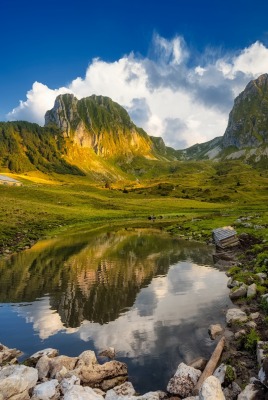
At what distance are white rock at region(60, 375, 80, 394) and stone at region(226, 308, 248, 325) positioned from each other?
1154 cm

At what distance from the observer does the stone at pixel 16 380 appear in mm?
13227

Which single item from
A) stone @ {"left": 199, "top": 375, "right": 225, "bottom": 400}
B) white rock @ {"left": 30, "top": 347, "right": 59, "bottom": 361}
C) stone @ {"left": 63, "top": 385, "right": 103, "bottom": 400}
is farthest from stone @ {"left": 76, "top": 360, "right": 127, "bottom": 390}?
stone @ {"left": 199, "top": 375, "right": 225, "bottom": 400}

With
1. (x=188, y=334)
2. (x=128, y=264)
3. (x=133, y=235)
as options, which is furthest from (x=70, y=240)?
(x=188, y=334)

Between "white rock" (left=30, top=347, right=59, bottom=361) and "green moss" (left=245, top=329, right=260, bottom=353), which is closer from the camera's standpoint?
"green moss" (left=245, top=329, right=260, bottom=353)

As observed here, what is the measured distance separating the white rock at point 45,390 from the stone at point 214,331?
10297mm

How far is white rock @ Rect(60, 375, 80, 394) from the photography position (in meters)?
14.1

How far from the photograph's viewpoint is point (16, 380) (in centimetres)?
1369

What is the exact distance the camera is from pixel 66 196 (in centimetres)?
15538

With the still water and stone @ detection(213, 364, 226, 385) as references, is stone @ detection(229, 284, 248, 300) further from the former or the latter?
stone @ detection(213, 364, 226, 385)

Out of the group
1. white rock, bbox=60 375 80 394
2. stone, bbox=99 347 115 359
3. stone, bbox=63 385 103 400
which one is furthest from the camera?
stone, bbox=99 347 115 359

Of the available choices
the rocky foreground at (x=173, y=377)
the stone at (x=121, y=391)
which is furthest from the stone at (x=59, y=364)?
the stone at (x=121, y=391)

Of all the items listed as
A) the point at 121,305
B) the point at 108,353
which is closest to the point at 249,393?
the point at 108,353

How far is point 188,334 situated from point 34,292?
1729 centimetres

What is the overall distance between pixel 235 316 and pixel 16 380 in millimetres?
14718
